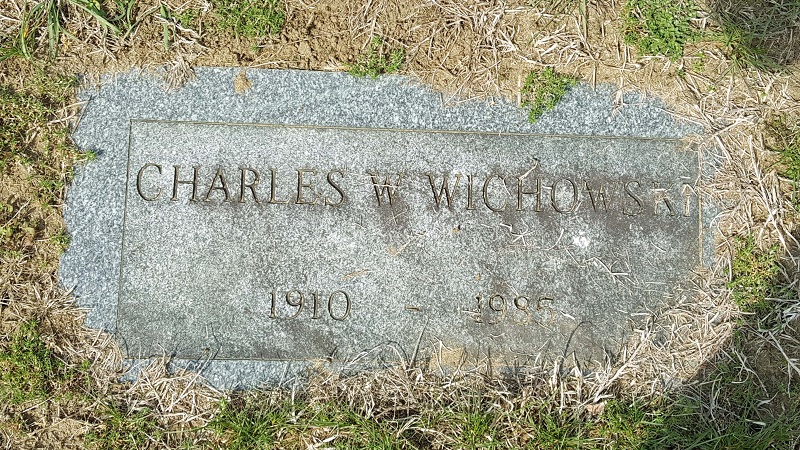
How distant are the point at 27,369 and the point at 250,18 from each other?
6.53 feet

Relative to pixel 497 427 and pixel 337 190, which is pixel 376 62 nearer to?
pixel 337 190

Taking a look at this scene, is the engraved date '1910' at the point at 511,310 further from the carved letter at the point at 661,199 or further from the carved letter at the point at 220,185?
the carved letter at the point at 220,185

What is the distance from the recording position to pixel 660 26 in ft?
9.52

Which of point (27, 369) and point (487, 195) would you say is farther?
point (487, 195)

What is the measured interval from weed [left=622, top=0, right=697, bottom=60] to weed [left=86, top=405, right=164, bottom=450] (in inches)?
118

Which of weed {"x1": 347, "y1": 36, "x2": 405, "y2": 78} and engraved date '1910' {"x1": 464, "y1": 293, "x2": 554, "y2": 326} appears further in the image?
weed {"x1": 347, "y1": 36, "x2": 405, "y2": 78}

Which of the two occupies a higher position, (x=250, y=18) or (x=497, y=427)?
(x=250, y=18)

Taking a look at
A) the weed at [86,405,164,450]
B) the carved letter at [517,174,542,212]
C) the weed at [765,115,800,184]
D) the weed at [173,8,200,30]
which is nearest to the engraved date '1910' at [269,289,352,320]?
the weed at [86,405,164,450]

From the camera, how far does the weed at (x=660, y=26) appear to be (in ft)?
9.50

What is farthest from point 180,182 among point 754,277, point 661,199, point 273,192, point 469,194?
point 754,277

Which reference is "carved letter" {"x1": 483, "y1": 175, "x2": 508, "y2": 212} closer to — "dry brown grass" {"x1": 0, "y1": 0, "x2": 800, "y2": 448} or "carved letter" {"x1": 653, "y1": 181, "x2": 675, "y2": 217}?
"dry brown grass" {"x1": 0, "y1": 0, "x2": 800, "y2": 448}

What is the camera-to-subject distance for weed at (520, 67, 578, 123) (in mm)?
2857

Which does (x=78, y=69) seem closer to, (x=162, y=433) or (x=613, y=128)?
(x=162, y=433)

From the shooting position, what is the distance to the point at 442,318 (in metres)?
2.74
